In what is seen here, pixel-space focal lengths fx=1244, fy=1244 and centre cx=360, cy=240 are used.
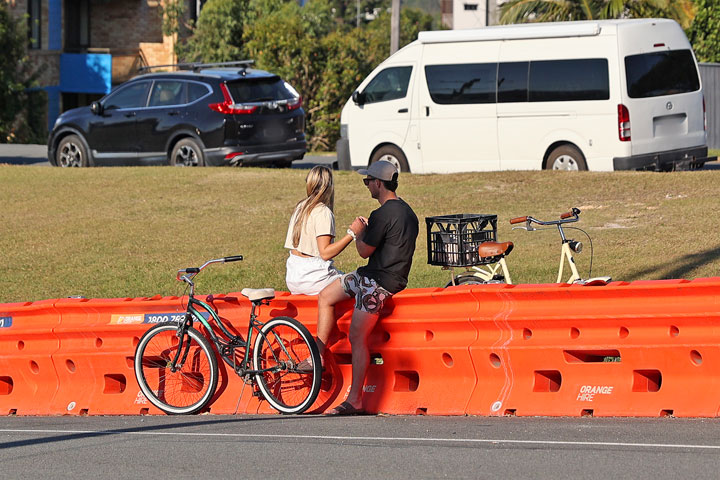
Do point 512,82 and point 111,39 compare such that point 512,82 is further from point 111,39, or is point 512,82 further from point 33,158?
point 111,39

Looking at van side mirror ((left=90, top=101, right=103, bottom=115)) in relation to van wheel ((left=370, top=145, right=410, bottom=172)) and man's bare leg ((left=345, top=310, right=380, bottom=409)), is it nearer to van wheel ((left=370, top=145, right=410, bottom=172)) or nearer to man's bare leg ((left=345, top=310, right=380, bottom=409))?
van wheel ((left=370, top=145, right=410, bottom=172))

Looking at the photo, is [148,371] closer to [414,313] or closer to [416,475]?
[414,313]

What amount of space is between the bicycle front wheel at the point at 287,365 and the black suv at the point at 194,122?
11.2 meters

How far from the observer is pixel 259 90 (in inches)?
804

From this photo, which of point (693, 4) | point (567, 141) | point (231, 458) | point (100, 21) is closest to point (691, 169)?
point (567, 141)

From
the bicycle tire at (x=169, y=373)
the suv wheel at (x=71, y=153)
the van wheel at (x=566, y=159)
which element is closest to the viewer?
the bicycle tire at (x=169, y=373)

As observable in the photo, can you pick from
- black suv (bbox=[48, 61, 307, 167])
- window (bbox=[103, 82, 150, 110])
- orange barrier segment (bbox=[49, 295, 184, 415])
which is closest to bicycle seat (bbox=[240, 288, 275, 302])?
orange barrier segment (bbox=[49, 295, 184, 415])

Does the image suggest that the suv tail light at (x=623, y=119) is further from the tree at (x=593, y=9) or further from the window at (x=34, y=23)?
the window at (x=34, y=23)

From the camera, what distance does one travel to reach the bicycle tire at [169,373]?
9281 mm

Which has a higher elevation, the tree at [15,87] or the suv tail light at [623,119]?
the tree at [15,87]

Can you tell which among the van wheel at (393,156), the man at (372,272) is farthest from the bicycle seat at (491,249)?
the van wheel at (393,156)

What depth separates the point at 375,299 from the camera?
28.2ft

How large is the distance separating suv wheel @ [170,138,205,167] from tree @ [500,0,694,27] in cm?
1301

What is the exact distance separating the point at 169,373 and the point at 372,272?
73.1 inches
